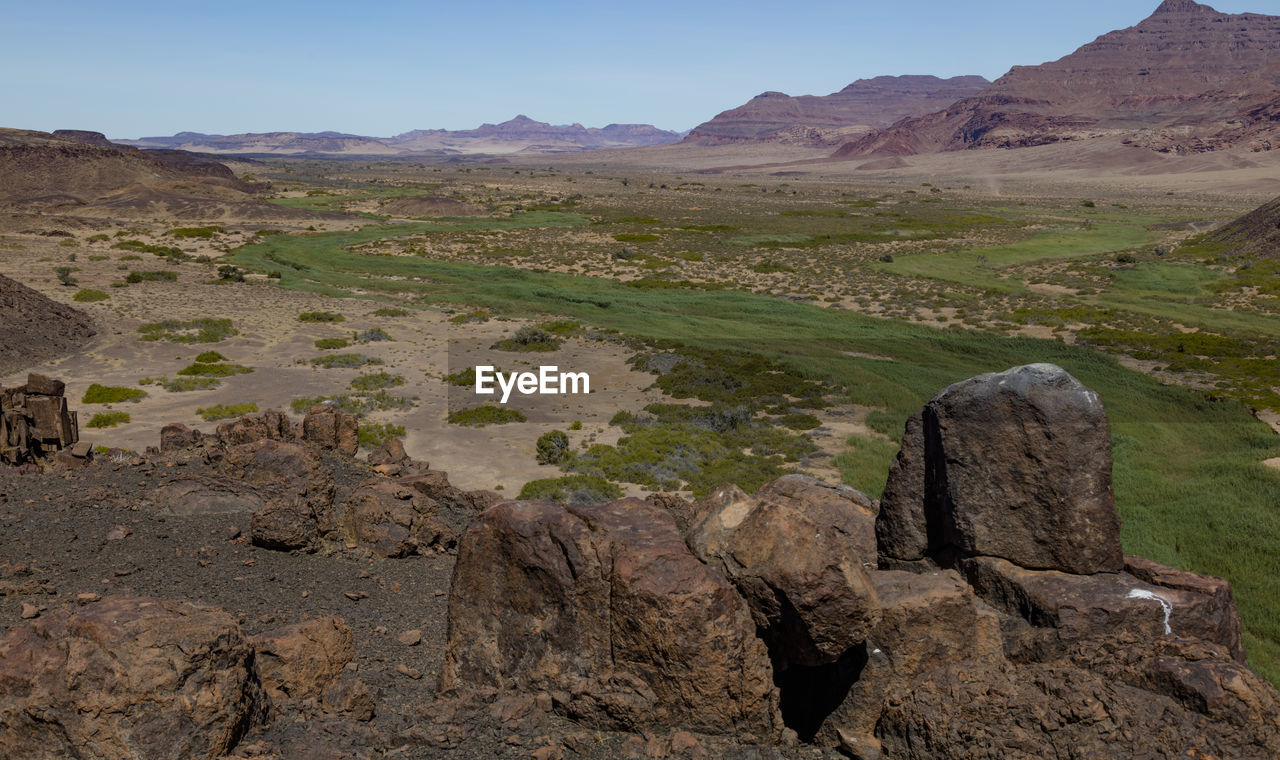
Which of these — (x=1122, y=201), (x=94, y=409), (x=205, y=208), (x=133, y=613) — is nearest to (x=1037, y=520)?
(x=133, y=613)

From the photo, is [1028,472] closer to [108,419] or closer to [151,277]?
[108,419]

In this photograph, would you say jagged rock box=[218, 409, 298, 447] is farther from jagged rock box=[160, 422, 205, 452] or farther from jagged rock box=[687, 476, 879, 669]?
jagged rock box=[687, 476, 879, 669]

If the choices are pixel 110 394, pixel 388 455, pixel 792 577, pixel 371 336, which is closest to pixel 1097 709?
pixel 792 577

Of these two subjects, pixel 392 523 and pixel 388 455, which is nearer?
pixel 392 523

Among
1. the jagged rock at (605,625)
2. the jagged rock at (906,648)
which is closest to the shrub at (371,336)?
the jagged rock at (605,625)

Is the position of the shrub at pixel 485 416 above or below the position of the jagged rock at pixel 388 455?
below

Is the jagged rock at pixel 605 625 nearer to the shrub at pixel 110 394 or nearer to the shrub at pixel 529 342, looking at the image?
the shrub at pixel 110 394
